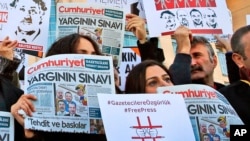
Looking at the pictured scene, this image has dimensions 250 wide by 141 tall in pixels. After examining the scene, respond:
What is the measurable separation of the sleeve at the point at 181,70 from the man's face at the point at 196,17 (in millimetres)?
393

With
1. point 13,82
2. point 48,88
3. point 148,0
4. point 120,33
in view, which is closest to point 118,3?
point 148,0

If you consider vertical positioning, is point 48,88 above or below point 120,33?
below

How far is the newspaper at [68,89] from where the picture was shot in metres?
2.68

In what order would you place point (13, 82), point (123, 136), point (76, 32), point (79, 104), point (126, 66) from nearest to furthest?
point (123, 136)
point (79, 104)
point (13, 82)
point (76, 32)
point (126, 66)

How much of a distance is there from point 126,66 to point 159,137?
120 centimetres

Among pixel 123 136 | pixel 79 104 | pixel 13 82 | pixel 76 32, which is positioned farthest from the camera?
pixel 76 32

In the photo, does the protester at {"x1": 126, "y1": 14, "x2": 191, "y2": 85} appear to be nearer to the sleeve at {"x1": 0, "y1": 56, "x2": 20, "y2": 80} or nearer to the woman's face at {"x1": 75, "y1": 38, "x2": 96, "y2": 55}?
the woman's face at {"x1": 75, "y1": 38, "x2": 96, "y2": 55}

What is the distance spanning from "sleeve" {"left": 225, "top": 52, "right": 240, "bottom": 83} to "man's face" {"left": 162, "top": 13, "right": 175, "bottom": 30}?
0.36 m

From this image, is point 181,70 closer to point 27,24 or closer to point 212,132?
point 212,132

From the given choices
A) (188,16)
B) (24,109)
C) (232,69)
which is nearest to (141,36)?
(188,16)

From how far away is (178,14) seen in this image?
3.74m

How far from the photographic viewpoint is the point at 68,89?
2.73 meters

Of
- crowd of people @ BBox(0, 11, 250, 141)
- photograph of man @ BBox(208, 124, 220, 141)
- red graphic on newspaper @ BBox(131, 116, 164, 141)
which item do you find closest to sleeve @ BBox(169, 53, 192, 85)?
crowd of people @ BBox(0, 11, 250, 141)

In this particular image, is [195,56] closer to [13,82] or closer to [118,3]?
[118,3]
